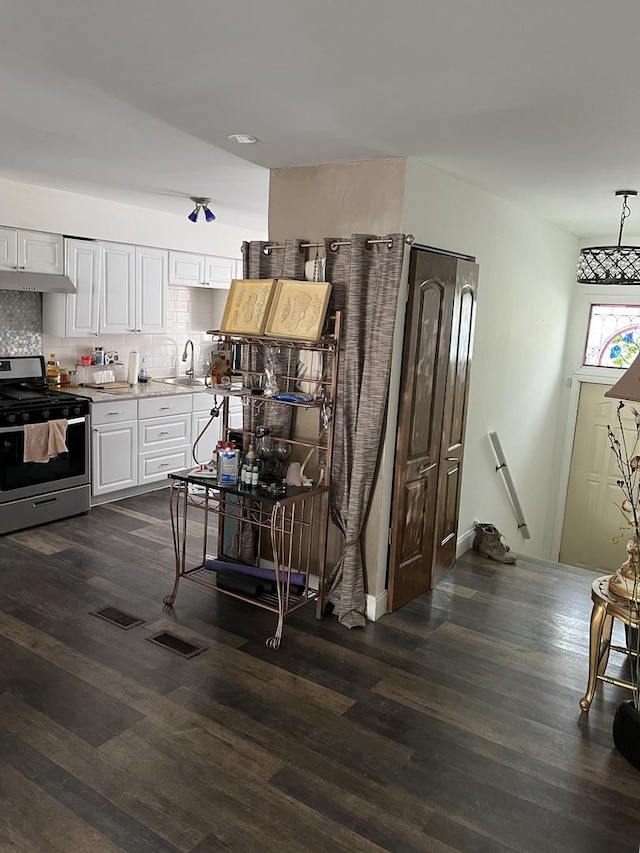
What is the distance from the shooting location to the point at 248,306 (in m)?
3.71

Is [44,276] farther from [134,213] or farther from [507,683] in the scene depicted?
[507,683]

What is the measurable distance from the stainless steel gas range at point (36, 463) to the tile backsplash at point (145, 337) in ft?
0.64

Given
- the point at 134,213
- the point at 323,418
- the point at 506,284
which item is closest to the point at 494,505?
the point at 506,284

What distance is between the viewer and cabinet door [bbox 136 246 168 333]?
19.4ft

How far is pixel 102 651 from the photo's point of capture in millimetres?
3273

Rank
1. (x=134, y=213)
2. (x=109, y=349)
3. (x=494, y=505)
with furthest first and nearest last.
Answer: (x=109, y=349), (x=134, y=213), (x=494, y=505)

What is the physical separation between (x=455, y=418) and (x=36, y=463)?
3.04 metres

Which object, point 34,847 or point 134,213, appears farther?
point 134,213

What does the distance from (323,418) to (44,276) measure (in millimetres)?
2807

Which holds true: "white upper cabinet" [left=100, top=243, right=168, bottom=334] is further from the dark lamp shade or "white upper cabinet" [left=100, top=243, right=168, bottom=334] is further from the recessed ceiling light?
the dark lamp shade

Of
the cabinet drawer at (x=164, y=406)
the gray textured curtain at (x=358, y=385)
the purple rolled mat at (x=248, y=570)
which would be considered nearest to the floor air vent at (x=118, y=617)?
the purple rolled mat at (x=248, y=570)

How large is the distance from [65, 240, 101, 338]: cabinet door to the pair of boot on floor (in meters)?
3.63

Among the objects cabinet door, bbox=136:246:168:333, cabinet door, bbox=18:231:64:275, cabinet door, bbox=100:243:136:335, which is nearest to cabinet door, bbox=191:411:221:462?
cabinet door, bbox=136:246:168:333

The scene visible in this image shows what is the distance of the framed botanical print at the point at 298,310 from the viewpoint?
3.45 meters
